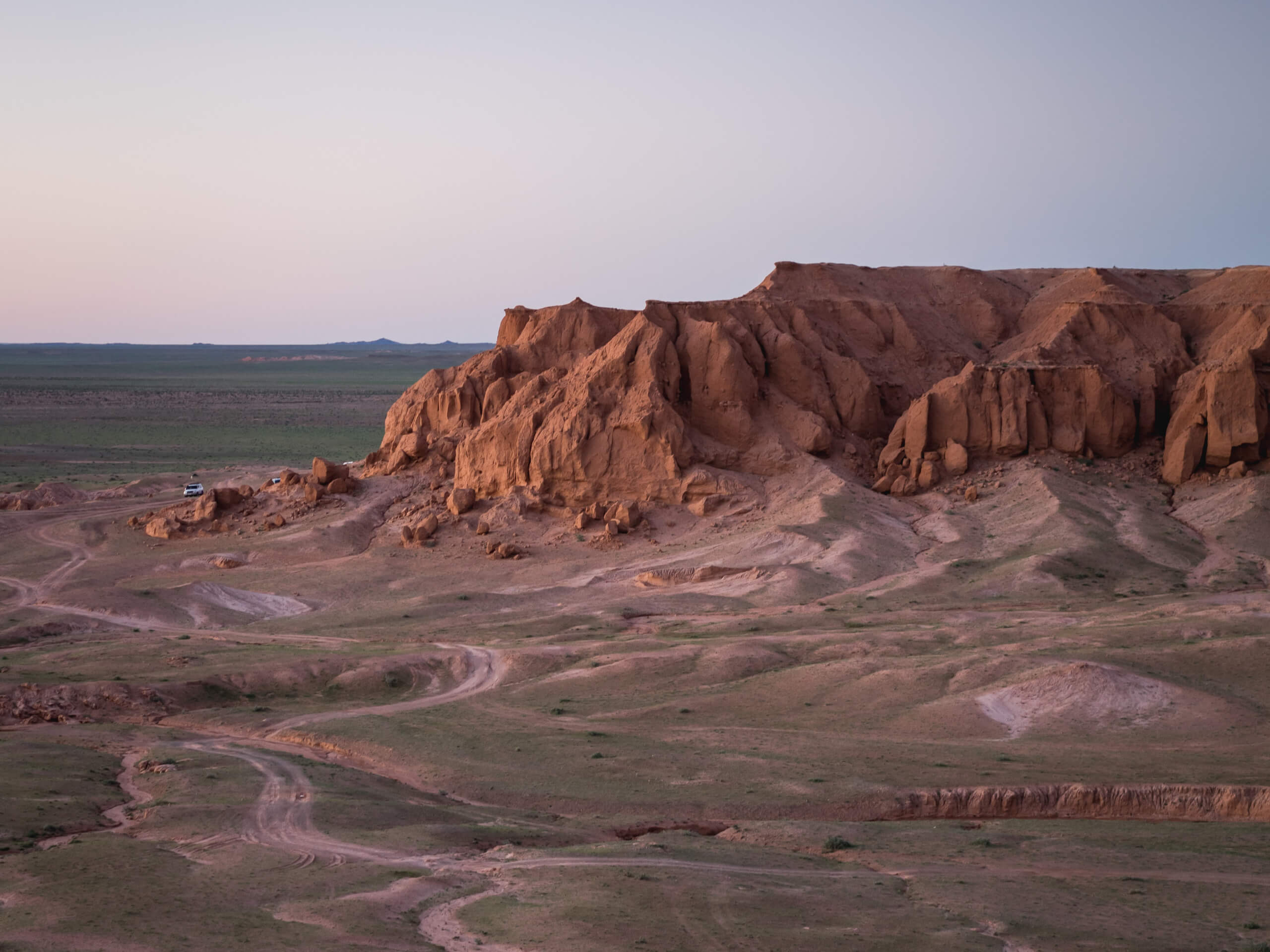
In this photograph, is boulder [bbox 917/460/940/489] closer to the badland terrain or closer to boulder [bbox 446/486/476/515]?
the badland terrain

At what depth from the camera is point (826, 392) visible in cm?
6078

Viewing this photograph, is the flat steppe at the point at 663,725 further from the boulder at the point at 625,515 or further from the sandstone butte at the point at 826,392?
the sandstone butte at the point at 826,392

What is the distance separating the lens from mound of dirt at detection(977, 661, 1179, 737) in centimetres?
3169

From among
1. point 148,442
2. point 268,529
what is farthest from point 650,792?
point 148,442

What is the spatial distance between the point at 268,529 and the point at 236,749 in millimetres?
30344

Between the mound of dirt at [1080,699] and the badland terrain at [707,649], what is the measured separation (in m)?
0.12

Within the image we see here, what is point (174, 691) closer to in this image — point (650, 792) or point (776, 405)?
point (650, 792)

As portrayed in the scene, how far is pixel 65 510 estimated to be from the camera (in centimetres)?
7094

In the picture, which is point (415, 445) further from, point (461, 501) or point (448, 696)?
point (448, 696)

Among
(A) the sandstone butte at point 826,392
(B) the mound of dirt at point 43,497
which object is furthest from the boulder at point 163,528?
(B) the mound of dirt at point 43,497

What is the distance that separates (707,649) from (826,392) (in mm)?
25071

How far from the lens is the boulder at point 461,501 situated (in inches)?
A: 2286

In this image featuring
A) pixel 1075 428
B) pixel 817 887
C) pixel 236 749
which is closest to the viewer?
pixel 817 887

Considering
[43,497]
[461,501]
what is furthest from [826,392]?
Answer: [43,497]
